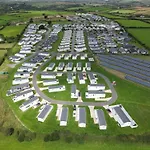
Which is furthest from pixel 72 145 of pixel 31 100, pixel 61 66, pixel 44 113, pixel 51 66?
pixel 51 66

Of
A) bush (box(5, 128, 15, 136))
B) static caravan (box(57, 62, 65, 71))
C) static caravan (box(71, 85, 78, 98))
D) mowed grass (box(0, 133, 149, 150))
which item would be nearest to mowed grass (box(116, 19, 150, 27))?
static caravan (box(57, 62, 65, 71))

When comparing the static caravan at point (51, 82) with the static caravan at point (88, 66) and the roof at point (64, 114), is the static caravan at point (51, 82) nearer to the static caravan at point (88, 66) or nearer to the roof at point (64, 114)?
the roof at point (64, 114)

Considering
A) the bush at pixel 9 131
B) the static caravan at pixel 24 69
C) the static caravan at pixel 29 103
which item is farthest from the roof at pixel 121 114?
the static caravan at pixel 24 69

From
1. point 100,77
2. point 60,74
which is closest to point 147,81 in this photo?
point 100,77

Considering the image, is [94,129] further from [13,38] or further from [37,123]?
[13,38]

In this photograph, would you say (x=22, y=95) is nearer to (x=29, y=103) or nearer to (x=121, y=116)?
(x=29, y=103)

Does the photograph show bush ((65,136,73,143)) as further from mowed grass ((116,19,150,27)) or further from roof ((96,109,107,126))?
mowed grass ((116,19,150,27))
